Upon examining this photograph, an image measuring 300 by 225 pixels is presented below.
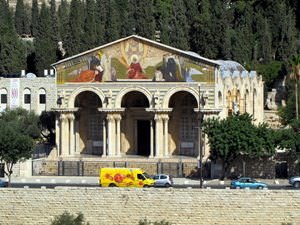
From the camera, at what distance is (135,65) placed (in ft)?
276

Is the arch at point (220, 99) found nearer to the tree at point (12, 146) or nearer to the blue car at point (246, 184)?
the blue car at point (246, 184)

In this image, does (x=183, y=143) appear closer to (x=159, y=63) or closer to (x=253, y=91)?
(x=159, y=63)

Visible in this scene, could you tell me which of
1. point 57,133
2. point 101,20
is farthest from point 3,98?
point 101,20

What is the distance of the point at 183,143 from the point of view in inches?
3378

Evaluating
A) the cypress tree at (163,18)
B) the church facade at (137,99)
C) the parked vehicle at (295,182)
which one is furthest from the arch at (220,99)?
the cypress tree at (163,18)

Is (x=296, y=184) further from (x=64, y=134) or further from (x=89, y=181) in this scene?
(x=64, y=134)

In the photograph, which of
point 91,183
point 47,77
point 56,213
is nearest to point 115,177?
point 91,183

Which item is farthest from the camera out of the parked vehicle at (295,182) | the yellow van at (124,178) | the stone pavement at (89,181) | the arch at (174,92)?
the arch at (174,92)

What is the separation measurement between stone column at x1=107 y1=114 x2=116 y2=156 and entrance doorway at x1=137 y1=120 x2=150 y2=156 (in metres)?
3.25

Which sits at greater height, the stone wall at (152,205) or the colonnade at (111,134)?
the colonnade at (111,134)

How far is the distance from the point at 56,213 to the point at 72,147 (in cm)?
2533

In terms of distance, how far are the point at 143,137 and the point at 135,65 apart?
6.39m

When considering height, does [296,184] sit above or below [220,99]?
below

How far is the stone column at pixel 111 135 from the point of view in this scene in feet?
277
